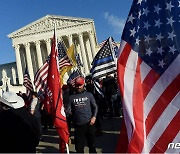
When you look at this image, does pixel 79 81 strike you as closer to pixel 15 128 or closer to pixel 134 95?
pixel 15 128

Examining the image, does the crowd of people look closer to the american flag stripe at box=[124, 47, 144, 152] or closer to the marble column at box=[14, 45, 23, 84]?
the american flag stripe at box=[124, 47, 144, 152]

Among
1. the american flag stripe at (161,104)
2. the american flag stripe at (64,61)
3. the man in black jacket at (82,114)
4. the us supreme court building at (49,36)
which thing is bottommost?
the man in black jacket at (82,114)

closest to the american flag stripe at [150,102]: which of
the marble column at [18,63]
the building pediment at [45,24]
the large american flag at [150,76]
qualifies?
the large american flag at [150,76]

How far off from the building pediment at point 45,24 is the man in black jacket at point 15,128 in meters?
69.4

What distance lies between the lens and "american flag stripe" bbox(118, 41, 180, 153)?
326 centimetres

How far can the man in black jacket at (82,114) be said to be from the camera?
21.7ft

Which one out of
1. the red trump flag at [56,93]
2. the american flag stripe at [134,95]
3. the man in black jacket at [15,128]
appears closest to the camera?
the american flag stripe at [134,95]

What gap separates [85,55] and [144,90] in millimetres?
70676

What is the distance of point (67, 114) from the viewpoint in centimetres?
761

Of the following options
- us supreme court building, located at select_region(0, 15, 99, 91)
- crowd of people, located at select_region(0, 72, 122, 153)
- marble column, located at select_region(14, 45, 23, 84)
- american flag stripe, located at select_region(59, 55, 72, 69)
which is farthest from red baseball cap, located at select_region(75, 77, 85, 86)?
marble column, located at select_region(14, 45, 23, 84)

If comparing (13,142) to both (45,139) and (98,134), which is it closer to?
(98,134)

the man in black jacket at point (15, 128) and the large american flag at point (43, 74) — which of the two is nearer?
the man in black jacket at point (15, 128)

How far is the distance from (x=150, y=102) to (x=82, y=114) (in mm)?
3437

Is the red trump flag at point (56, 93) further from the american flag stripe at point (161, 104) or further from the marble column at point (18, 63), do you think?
the marble column at point (18, 63)
